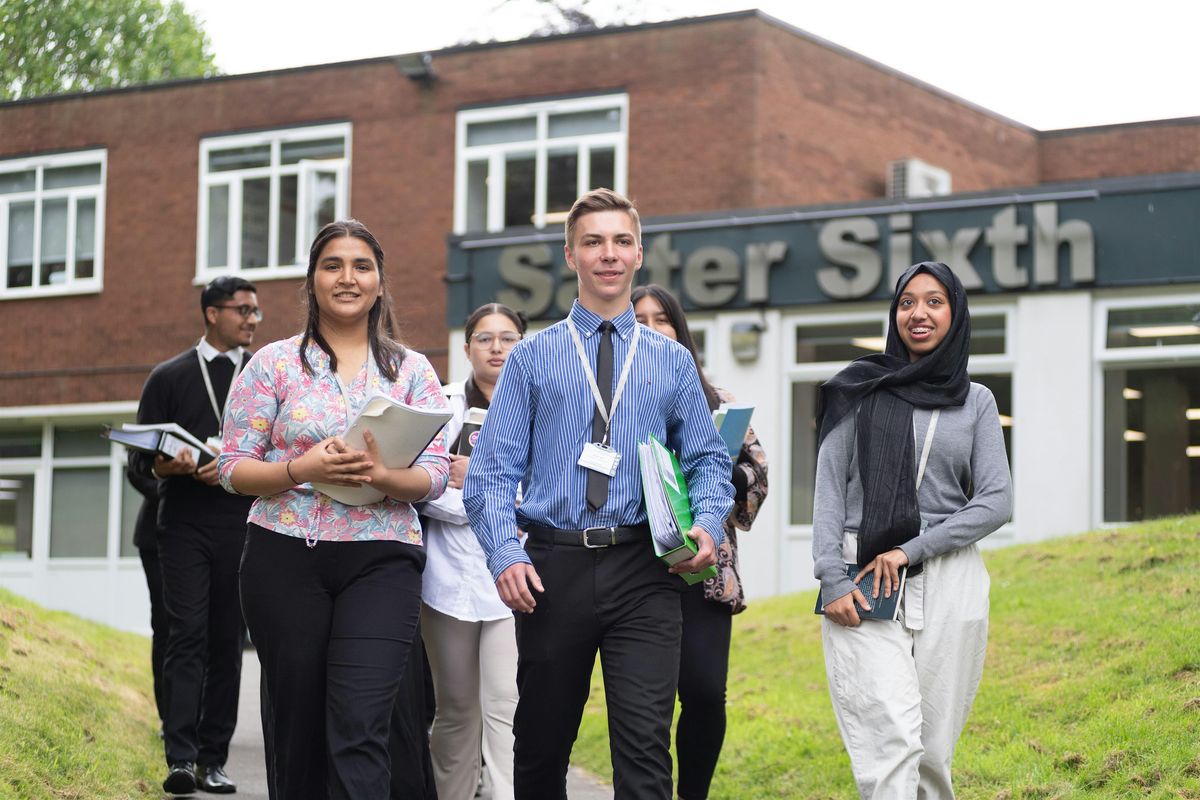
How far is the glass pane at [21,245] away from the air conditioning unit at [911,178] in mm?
14070

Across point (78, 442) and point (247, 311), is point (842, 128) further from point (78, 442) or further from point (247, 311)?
point (247, 311)

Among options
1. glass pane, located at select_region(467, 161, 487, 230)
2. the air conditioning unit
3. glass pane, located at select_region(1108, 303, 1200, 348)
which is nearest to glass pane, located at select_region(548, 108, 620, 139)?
glass pane, located at select_region(467, 161, 487, 230)

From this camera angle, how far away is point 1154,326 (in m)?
18.6

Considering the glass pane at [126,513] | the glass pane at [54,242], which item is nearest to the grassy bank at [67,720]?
the glass pane at [126,513]

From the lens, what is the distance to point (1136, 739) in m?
7.73

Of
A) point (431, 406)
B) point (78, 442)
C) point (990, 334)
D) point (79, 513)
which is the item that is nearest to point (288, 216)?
point (78, 442)

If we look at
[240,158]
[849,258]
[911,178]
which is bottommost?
[849,258]

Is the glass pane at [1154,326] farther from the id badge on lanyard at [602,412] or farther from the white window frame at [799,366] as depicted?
the id badge on lanyard at [602,412]

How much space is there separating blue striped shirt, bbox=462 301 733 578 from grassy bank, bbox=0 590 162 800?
8.81 ft

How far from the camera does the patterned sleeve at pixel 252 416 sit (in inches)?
229

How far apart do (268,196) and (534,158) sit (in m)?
4.60

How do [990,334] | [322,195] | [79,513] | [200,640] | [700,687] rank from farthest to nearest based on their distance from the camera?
[79,513], [322,195], [990,334], [200,640], [700,687]

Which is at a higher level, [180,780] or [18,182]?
[18,182]

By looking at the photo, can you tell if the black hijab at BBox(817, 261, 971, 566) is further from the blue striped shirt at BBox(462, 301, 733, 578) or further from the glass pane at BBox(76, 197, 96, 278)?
the glass pane at BBox(76, 197, 96, 278)
